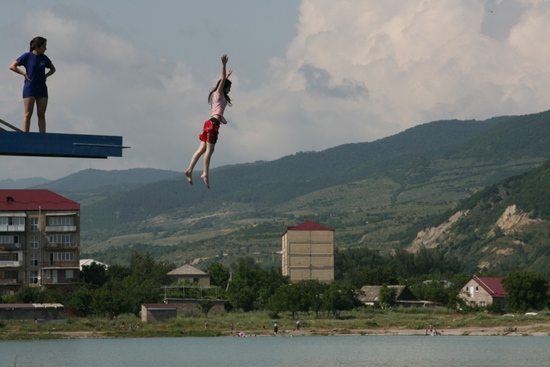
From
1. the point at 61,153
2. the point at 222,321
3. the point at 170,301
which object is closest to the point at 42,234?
the point at 170,301

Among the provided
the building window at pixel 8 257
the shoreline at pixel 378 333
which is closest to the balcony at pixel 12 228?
the building window at pixel 8 257

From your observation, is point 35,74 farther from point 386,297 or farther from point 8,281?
point 386,297

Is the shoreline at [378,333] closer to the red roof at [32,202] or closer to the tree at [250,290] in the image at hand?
the tree at [250,290]

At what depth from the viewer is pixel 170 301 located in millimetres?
159000

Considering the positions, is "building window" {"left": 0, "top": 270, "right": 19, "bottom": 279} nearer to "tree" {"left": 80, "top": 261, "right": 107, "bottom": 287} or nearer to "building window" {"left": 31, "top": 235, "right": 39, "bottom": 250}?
"building window" {"left": 31, "top": 235, "right": 39, "bottom": 250}

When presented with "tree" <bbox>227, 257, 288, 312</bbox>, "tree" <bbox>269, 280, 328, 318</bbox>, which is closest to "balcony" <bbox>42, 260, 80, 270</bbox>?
"tree" <bbox>227, 257, 288, 312</bbox>

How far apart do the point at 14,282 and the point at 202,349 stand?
1822 inches

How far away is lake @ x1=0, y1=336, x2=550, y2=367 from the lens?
102812mm

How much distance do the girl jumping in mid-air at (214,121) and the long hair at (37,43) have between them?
2.95 m

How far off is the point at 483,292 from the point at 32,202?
2862 inches

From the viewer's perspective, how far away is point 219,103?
1655cm

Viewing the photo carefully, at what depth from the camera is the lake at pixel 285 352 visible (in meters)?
103

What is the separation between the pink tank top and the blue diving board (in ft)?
6.91

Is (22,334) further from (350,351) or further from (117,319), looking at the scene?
(350,351)
